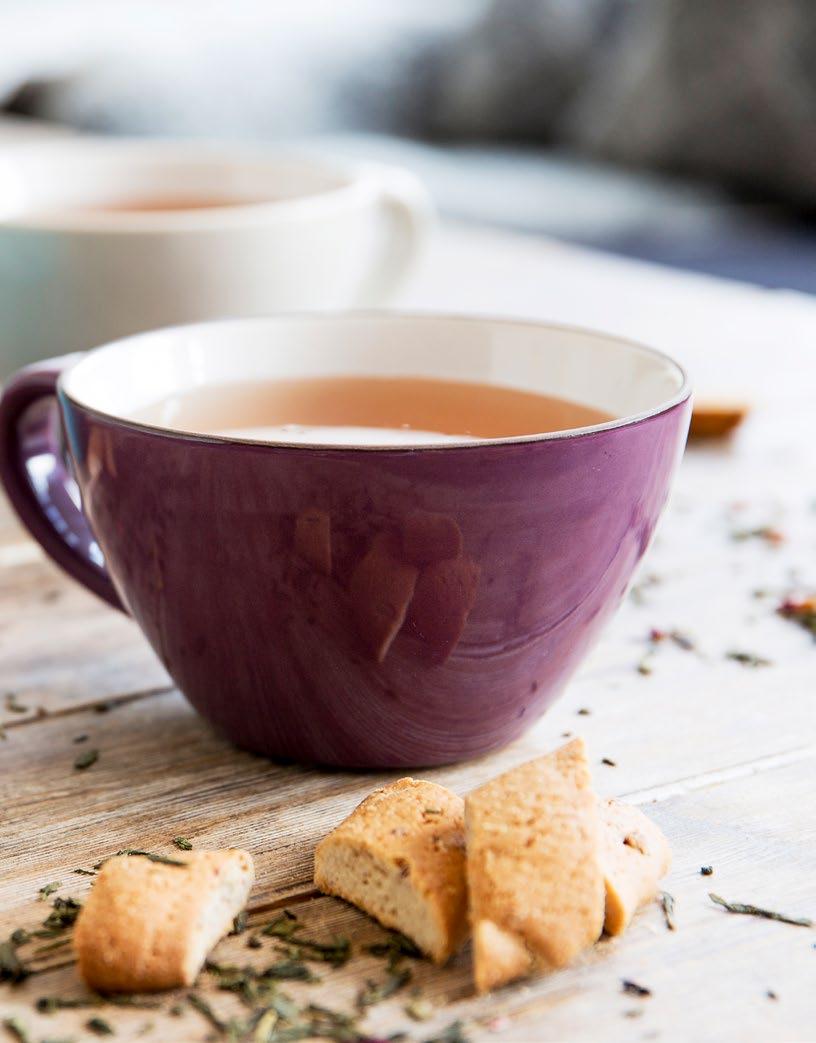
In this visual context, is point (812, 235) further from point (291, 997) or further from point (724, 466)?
point (291, 997)

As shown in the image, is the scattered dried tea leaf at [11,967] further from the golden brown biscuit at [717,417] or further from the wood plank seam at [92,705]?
the golden brown biscuit at [717,417]

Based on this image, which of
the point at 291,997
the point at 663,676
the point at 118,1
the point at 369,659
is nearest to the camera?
the point at 291,997

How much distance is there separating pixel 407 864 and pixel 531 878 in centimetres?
5

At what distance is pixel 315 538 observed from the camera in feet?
1.68

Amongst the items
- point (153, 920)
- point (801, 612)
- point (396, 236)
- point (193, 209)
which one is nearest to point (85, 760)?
point (153, 920)

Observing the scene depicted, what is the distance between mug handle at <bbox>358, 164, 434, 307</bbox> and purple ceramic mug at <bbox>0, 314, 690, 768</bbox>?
1.28 feet

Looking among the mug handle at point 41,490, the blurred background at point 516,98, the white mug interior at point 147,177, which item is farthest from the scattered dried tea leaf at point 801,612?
the blurred background at point 516,98

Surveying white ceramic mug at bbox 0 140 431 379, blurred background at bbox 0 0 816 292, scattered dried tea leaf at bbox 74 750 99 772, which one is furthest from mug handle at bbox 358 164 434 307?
blurred background at bbox 0 0 816 292

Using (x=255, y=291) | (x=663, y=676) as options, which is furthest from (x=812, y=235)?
(x=663, y=676)

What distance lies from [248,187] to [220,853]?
76 cm

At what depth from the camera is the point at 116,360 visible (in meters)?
0.62

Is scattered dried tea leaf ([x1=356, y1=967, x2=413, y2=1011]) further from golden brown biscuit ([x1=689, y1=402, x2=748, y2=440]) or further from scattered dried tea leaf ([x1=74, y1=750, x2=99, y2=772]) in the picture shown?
golden brown biscuit ([x1=689, y1=402, x2=748, y2=440])

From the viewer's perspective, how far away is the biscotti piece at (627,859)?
0.46m

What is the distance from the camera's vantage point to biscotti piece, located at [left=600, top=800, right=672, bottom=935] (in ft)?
1.50
